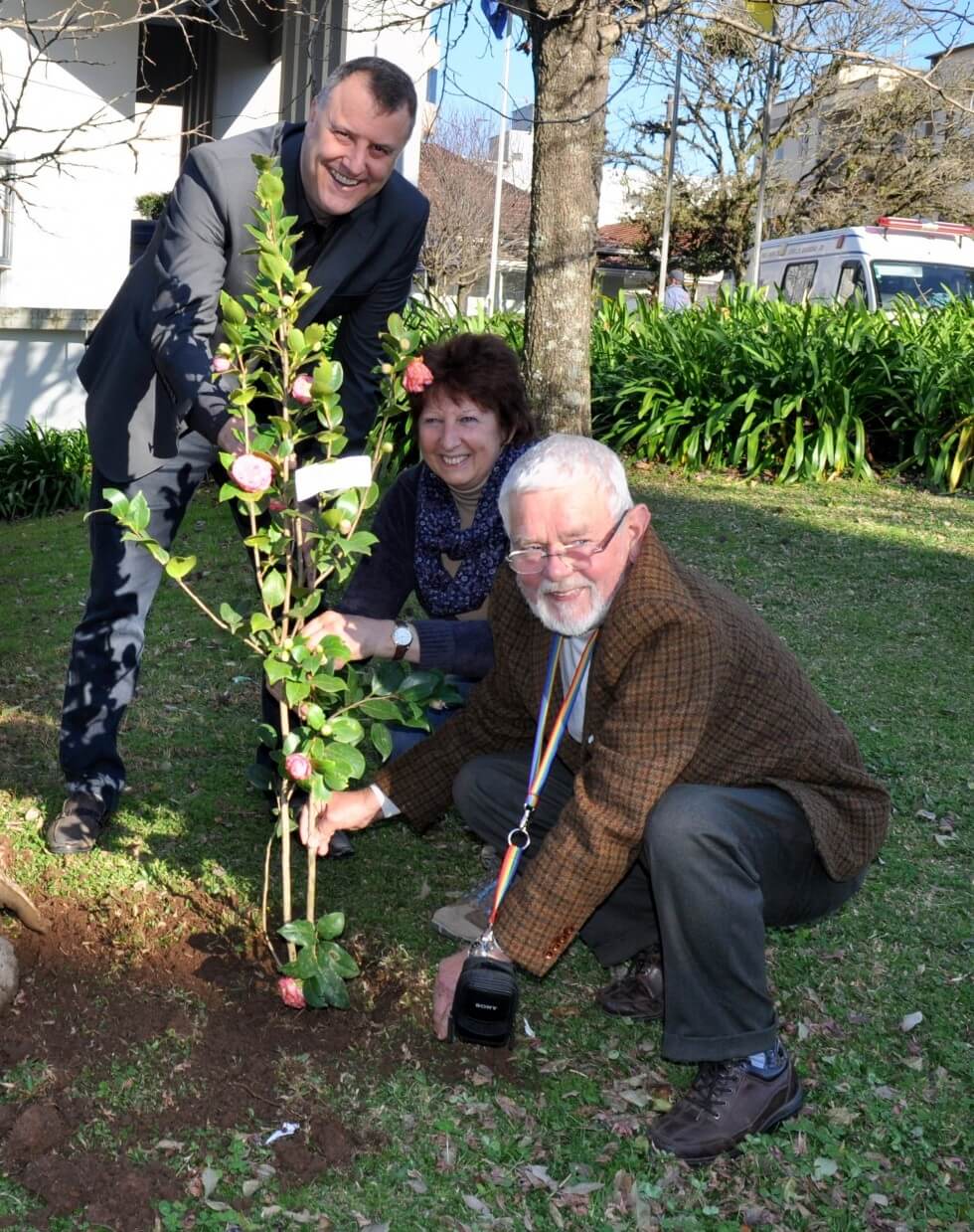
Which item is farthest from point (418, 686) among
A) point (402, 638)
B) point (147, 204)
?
point (147, 204)

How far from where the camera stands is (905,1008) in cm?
313

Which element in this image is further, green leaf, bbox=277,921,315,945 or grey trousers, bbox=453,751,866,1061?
green leaf, bbox=277,921,315,945

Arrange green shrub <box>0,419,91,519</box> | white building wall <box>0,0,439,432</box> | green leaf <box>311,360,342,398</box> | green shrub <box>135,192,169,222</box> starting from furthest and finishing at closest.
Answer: green shrub <box>135,192,169,222</box>
white building wall <box>0,0,439,432</box>
green shrub <box>0,419,91,519</box>
green leaf <box>311,360,342,398</box>

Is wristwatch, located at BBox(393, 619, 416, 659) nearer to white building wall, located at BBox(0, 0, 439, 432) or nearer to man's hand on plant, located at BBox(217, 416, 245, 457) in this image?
man's hand on plant, located at BBox(217, 416, 245, 457)

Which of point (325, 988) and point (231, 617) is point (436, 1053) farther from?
point (231, 617)

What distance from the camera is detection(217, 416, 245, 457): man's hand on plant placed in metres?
2.79

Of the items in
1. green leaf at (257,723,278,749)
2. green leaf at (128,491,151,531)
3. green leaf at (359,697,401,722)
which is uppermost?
green leaf at (128,491,151,531)

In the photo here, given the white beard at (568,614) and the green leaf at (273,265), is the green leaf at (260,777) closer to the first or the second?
the white beard at (568,614)

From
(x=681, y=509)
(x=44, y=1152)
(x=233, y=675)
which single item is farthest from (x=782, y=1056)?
(x=681, y=509)

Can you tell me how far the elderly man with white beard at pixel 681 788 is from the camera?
8.13 ft

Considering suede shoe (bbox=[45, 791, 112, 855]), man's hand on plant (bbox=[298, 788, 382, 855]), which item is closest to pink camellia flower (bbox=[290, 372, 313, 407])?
man's hand on plant (bbox=[298, 788, 382, 855])

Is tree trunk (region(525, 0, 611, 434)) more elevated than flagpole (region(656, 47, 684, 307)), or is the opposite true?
flagpole (region(656, 47, 684, 307))

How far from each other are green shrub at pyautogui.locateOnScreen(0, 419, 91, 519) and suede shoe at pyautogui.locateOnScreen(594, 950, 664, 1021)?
7.81 meters

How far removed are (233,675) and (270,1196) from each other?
3110 mm
